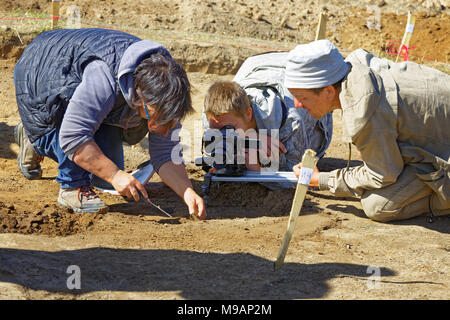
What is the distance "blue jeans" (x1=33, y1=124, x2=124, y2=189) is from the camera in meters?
3.57

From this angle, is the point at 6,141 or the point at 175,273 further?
the point at 6,141

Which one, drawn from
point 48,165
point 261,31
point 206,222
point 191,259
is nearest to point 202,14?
point 261,31

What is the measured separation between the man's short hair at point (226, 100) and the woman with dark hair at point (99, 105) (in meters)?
0.51

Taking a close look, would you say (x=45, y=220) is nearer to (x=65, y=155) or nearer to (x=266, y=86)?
(x=65, y=155)

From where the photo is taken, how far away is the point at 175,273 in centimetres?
282

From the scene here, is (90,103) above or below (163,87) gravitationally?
below

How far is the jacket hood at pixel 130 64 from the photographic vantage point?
3066 millimetres

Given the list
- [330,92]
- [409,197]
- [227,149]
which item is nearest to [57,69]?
[227,149]

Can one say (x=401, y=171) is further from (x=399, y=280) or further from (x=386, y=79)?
(x=399, y=280)

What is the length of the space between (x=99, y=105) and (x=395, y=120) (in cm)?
171

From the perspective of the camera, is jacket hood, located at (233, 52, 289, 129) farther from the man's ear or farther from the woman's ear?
the man's ear

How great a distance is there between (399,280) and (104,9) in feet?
25.4

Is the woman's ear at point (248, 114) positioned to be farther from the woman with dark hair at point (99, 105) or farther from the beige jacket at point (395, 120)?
the beige jacket at point (395, 120)

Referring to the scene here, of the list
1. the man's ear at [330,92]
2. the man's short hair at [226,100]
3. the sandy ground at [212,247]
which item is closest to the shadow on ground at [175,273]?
the sandy ground at [212,247]
